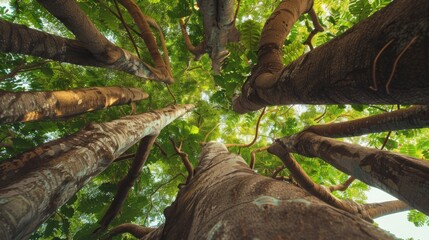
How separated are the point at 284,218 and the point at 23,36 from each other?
2.28 meters

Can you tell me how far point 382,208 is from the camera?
12.9 ft

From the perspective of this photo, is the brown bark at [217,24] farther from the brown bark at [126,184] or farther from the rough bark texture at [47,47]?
the brown bark at [126,184]

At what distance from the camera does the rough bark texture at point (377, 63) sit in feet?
2.14

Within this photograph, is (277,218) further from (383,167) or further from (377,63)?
(383,167)

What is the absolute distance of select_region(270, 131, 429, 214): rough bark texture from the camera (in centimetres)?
147

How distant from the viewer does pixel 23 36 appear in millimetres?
2016

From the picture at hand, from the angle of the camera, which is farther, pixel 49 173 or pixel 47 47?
pixel 47 47

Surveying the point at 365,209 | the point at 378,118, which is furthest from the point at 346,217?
Answer: the point at 365,209

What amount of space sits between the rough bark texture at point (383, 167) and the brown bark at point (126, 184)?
1.98 meters

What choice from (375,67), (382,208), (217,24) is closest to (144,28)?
(217,24)

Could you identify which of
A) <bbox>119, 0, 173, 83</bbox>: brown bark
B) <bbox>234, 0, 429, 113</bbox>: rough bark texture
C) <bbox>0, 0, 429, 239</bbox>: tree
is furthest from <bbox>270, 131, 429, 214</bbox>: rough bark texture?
<bbox>119, 0, 173, 83</bbox>: brown bark

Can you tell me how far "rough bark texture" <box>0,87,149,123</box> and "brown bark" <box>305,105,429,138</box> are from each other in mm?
2342

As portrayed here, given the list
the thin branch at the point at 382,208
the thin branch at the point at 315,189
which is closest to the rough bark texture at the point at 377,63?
the thin branch at the point at 315,189

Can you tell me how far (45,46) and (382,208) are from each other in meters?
4.69
